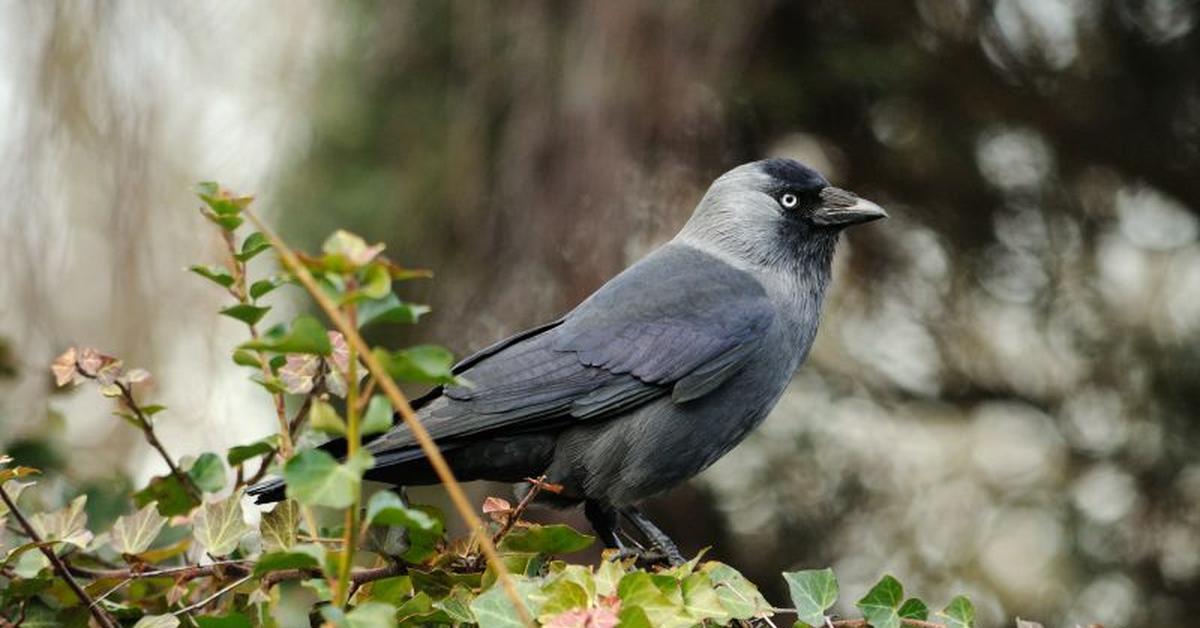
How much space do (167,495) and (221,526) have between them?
0.16 meters

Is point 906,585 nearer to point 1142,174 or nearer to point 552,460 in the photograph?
point 1142,174

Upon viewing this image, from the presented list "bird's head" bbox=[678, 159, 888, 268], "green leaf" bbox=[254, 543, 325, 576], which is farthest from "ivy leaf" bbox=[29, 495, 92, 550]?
"bird's head" bbox=[678, 159, 888, 268]

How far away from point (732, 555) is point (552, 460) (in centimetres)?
208

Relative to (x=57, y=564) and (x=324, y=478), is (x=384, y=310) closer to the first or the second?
(x=324, y=478)

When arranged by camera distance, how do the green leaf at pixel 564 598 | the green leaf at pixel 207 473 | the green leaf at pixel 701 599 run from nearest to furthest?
the green leaf at pixel 564 598 < the green leaf at pixel 701 599 < the green leaf at pixel 207 473

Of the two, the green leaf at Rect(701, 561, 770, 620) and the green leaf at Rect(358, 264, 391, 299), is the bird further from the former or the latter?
the green leaf at Rect(358, 264, 391, 299)

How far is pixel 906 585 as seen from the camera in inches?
191

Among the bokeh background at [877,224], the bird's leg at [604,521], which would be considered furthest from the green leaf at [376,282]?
the bokeh background at [877,224]

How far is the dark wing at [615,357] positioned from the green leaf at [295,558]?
4.66 feet

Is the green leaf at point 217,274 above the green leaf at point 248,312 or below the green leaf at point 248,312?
above

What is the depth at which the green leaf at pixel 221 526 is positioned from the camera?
2.01 meters

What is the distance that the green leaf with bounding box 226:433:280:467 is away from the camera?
2035 millimetres

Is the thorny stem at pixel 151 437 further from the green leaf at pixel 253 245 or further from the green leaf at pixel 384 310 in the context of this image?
the green leaf at pixel 384 310

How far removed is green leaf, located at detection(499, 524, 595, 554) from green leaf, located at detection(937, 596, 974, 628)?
1.62ft
